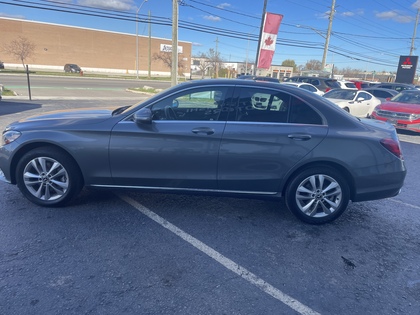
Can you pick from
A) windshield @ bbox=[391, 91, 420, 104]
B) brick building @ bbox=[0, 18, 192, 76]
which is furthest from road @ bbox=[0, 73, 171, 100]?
brick building @ bbox=[0, 18, 192, 76]

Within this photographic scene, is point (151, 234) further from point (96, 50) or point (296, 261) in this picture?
point (96, 50)

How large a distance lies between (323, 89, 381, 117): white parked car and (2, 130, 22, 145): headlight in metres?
11.8

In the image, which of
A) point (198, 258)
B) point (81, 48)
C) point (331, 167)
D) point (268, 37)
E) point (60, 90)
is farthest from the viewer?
point (81, 48)

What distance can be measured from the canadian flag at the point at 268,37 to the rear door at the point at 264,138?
648 inches

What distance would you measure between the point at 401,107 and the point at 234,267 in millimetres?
10562

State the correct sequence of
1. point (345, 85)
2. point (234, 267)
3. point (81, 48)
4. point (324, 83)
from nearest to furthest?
1. point (234, 267)
2. point (324, 83)
3. point (345, 85)
4. point (81, 48)

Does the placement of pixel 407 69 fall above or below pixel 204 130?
above

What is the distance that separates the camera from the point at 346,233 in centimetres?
357

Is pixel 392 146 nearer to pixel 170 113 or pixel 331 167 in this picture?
pixel 331 167

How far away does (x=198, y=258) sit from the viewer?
291 centimetres

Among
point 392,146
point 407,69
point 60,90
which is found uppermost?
point 407,69

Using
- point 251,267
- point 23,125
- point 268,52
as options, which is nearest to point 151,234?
point 251,267

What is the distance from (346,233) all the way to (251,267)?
1431 mm

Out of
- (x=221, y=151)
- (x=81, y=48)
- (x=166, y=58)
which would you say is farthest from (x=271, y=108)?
(x=166, y=58)
